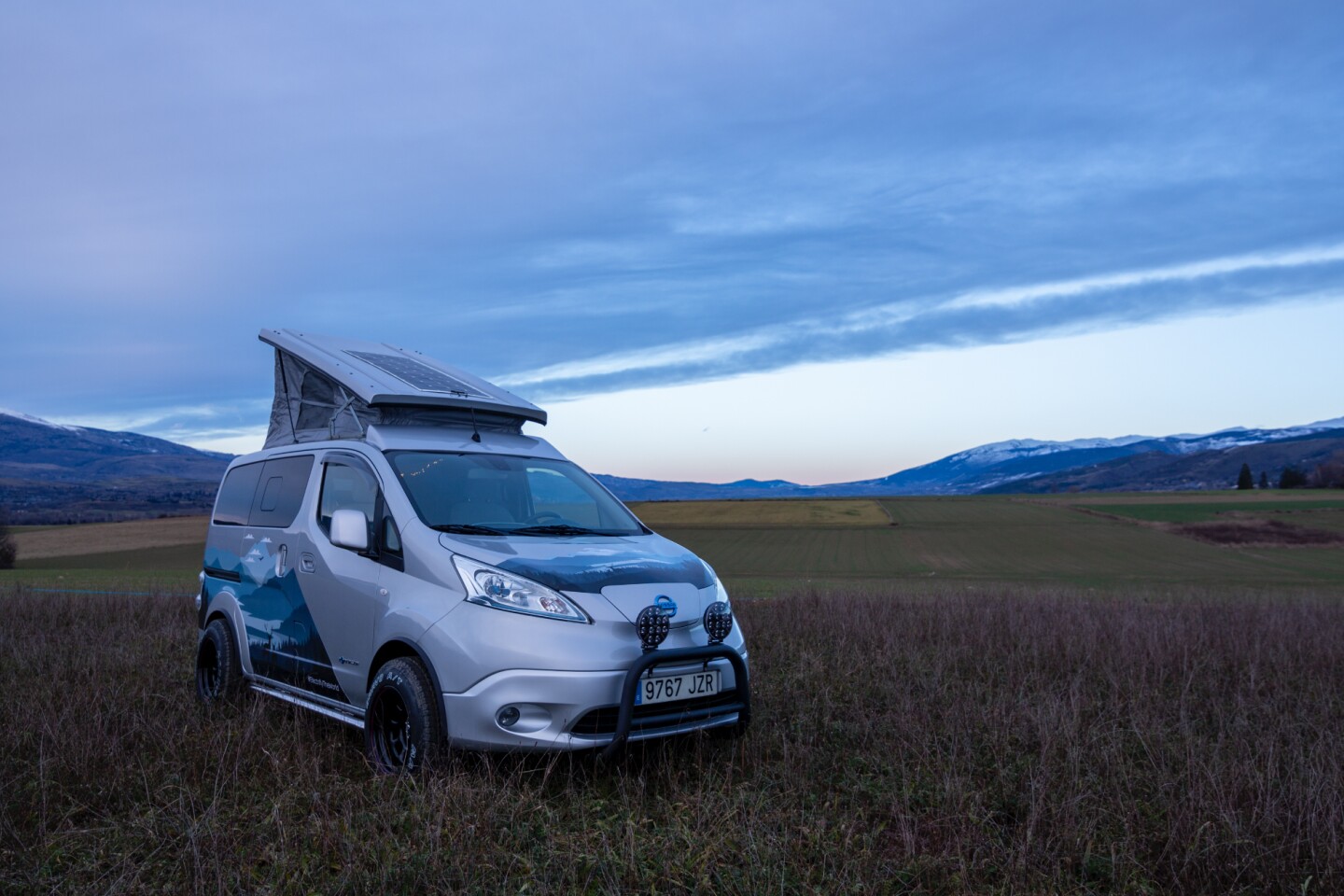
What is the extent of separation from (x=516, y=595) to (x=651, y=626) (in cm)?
74

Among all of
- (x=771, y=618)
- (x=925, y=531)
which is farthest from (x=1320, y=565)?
(x=771, y=618)

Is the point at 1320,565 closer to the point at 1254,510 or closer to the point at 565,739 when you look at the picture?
the point at 1254,510

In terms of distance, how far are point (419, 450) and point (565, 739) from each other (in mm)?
2386

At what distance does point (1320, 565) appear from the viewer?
38469 millimetres

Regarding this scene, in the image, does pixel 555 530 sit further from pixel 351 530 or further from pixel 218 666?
pixel 218 666

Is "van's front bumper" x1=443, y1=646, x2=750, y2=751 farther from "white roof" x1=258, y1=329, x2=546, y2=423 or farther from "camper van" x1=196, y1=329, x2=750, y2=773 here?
"white roof" x1=258, y1=329, x2=546, y2=423

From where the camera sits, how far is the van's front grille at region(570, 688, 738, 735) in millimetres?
4781

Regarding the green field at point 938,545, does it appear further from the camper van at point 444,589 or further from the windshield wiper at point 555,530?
the windshield wiper at point 555,530

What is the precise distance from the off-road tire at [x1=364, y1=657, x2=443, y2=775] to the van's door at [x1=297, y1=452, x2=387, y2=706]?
0.95ft

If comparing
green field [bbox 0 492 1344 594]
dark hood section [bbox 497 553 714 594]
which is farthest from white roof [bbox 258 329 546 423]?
green field [bbox 0 492 1344 594]

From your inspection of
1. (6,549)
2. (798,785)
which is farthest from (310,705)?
(6,549)

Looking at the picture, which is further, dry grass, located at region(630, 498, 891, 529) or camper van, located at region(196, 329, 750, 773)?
dry grass, located at region(630, 498, 891, 529)

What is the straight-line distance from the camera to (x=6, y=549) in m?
47.6

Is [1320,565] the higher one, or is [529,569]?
[529,569]
